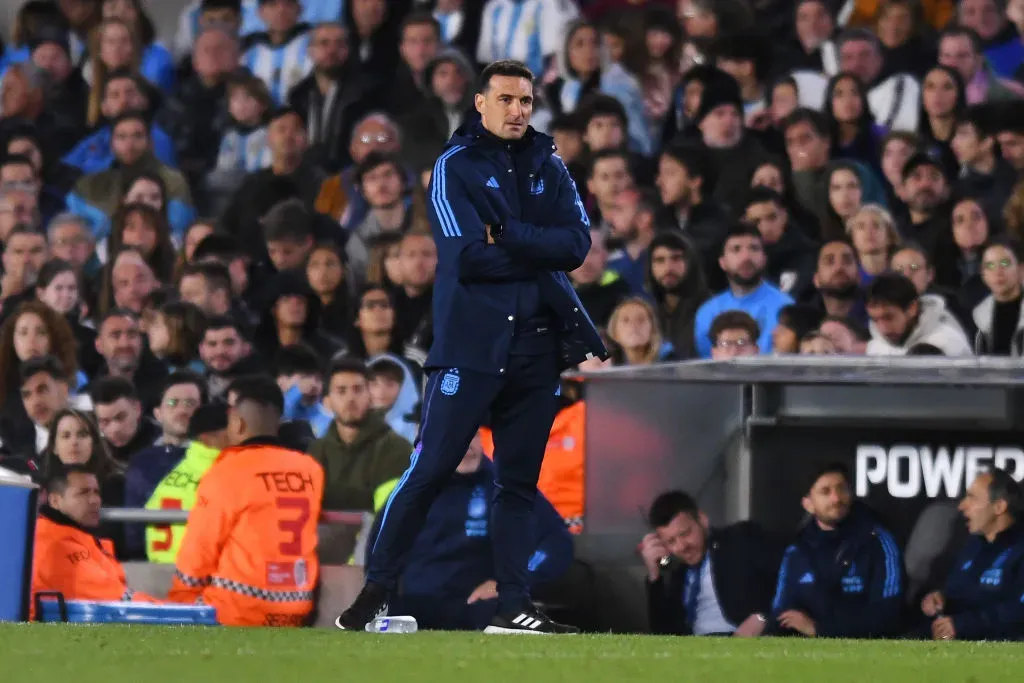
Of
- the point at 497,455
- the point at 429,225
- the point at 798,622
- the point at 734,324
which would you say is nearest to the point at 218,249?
the point at 429,225

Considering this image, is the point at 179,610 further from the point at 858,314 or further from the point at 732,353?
the point at 858,314

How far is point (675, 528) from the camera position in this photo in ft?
29.2

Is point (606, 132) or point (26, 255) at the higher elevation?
point (606, 132)

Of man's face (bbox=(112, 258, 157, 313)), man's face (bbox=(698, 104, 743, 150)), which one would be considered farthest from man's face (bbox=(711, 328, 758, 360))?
man's face (bbox=(112, 258, 157, 313))

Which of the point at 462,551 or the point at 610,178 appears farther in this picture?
the point at 610,178

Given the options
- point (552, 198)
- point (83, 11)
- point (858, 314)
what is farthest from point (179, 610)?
point (83, 11)

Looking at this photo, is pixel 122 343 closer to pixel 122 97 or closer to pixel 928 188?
pixel 122 97

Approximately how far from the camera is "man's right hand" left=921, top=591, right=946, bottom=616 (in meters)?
8.45

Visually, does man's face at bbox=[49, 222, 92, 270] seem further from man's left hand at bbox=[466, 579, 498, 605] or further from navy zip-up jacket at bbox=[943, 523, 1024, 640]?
navy zip-up jacket at bbox=[943, 523, 1024, 640]

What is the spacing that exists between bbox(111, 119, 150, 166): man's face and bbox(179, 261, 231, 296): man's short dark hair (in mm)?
1947

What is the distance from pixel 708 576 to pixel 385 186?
18.0 ft

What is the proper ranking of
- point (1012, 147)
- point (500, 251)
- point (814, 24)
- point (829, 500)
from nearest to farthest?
point (500, 251) → point (829, 500) → point (1012, 147) → point (814, 24)

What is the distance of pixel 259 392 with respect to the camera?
10016mm

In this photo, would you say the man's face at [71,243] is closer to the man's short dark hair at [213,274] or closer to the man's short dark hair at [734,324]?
the man's short dark hair at [213,274]
